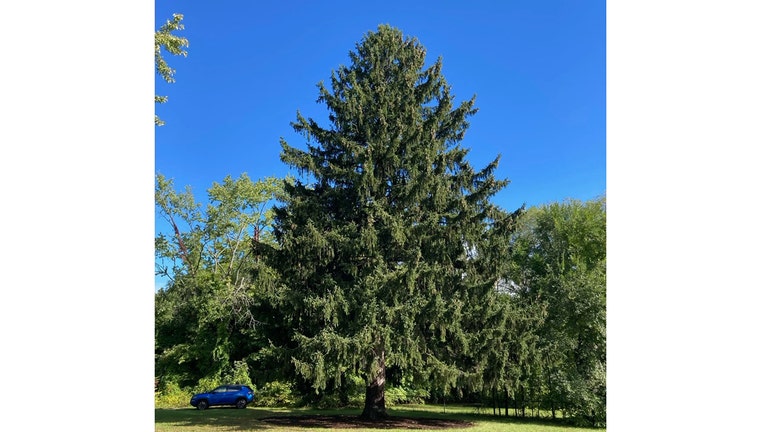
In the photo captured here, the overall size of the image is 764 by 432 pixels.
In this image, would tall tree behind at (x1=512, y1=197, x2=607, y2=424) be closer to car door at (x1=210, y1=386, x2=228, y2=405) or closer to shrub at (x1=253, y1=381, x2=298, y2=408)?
shrub at (x1=253, y1=381, x2=298, y2=408)

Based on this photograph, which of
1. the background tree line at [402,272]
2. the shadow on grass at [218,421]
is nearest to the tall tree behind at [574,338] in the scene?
the background tree line at [402,272]

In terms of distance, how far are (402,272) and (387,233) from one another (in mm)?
1241

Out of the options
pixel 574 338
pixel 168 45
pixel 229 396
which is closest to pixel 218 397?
pixel 229 396

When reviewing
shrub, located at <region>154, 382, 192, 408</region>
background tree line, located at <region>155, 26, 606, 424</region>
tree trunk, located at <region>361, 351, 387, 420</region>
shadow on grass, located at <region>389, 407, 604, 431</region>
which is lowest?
shrub, located at <region>154, 382, 192, 408</region>

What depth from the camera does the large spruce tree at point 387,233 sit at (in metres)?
10.3

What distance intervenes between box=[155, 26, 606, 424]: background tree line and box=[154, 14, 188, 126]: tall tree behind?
155 inches

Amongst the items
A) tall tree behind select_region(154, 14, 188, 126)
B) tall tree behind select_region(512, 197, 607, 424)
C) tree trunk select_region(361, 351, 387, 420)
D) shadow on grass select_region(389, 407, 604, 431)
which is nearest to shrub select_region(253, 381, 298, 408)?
shadow on grass select_region(389, 407, 604, 431)

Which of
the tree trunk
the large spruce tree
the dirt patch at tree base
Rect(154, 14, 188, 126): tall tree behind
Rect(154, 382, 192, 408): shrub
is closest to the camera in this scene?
Rect(154, 14, 188, 126): tall tree behind

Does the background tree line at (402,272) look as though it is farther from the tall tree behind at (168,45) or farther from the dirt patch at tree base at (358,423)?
the tall tree behind at (168,45)

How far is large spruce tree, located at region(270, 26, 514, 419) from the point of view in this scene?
10336 millimetres
